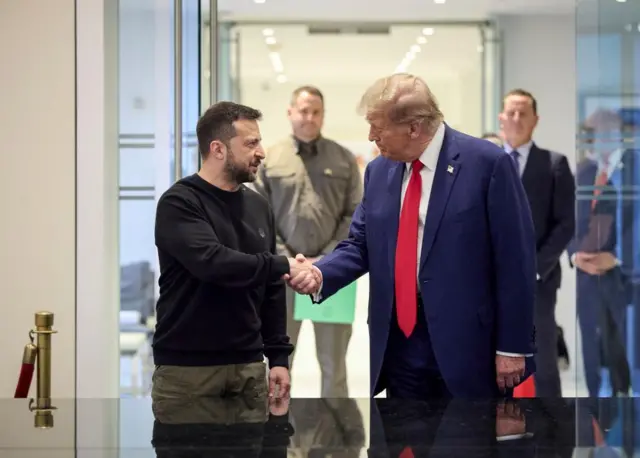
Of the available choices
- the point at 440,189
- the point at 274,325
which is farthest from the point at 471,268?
the point at 274,325

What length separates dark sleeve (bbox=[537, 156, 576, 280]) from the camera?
5668 mm

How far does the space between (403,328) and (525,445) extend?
1126mm

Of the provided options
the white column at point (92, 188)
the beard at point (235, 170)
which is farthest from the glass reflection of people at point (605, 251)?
the beard at point (235, 170)

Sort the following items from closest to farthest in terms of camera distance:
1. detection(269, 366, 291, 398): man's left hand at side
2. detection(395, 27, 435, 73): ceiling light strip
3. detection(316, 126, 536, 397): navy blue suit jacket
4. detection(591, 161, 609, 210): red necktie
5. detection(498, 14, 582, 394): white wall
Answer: detection(316, 126, 536, 397): navy blue suit jacket < detection(269, 366, 291, 398): man's left hand at side < detection(591, 161, 609, 210): red necktie < detection(498, 14, 582, 394): white wall < detection(395, 27, 435, 73): ceiling light strip

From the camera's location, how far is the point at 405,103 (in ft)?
10.5

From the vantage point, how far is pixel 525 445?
2096 mm

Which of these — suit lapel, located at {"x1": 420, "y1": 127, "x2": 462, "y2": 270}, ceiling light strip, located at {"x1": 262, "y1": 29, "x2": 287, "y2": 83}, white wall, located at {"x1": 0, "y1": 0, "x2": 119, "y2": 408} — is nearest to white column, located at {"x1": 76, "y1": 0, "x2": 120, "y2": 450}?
white wall, located at {"x1": 0, "y1": 0, "x2": 119, "y2": 408}

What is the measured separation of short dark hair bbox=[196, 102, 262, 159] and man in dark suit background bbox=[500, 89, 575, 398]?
2674 mm

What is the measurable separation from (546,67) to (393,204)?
7262mm

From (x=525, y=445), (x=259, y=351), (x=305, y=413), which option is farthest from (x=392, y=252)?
(x=525, y=445)

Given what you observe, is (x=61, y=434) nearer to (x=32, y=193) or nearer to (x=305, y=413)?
(x=305, y=413)

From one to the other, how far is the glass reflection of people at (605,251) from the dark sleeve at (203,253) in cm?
280

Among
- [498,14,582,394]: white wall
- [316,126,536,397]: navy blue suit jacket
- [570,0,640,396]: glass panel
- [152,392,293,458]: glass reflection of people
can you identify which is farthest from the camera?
[498,14,582,394]: white wall

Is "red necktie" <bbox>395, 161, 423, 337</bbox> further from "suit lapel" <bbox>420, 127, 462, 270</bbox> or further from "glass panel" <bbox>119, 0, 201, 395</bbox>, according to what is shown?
"glass panel" <bbox>119, 0, 201, 395</bbox>
